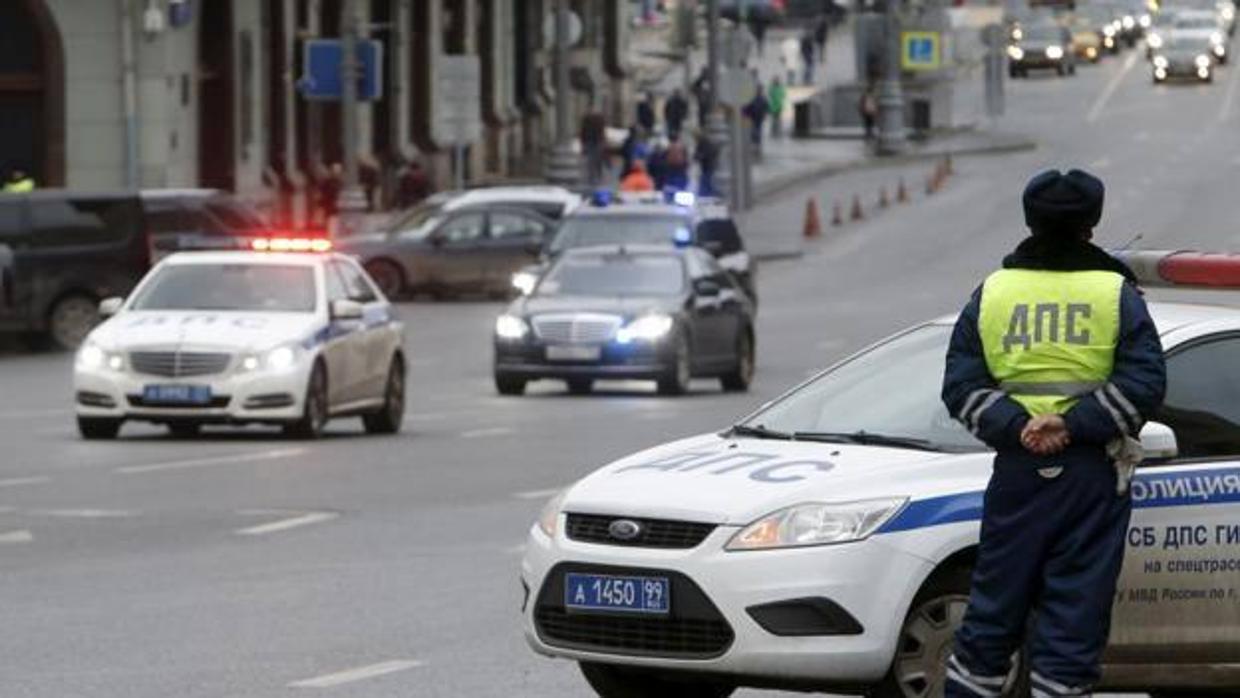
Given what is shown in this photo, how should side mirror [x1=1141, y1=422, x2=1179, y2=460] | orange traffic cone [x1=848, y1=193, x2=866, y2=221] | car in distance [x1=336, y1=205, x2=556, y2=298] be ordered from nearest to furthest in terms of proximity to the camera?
side mirror [x1=1141, y1=422, x2=1179, y2=460], car in distance [x1=336, y1=205, x2=556, y2=298], orange traffic cone [x1=848, y1=193, x2=866, y2=221]

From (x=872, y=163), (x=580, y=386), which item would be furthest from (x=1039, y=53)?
(x=580, y=386)

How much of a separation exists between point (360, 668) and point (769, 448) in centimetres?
251

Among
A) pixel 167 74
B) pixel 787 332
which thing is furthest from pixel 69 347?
pixel 167 74

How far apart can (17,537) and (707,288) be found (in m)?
16.9

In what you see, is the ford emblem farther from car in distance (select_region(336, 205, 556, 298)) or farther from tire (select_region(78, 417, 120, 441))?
car in distance (select_region(336, 205, 556, 298))

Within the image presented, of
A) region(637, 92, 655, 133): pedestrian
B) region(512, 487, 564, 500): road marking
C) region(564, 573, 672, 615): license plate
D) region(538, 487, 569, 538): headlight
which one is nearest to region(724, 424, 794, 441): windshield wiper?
region(538, 487, 569, 538): headlight

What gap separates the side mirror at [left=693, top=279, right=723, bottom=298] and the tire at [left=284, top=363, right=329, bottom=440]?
777 cm

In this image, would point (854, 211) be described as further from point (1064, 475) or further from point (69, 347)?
point (1064, 475)

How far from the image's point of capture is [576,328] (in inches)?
1362

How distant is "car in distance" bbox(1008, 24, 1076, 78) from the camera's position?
122250mm

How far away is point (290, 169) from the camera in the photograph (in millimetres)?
64875

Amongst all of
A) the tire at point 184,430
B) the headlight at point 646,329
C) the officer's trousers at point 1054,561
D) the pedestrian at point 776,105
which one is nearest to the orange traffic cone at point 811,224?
the pedestrian at point 776,105

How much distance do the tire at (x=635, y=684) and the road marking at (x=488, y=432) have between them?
54.2 feet

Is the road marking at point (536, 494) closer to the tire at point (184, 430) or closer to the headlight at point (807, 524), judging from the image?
the tire at point (184, 430)
